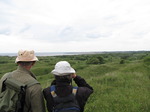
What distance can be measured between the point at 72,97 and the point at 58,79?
37 centimetres

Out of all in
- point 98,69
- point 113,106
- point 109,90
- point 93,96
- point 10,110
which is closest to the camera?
point 10,110

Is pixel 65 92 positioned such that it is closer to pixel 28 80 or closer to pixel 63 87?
pixel 63 87

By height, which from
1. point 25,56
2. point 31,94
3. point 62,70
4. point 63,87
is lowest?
point 31,94

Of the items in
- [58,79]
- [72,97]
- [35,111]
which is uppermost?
[58,79]

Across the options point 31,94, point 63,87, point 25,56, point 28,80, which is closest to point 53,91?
point 63,87

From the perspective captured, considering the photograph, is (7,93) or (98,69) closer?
(7,93)

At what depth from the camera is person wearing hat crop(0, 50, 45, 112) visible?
3.04 meters

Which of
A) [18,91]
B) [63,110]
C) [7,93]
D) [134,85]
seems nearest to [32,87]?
[18,91]

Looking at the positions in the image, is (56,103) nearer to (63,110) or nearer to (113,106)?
(63,110)

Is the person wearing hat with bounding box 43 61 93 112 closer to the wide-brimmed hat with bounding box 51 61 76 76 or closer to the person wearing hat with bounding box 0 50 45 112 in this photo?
the wide-brimmed hat with bounding box 51 61 76 76

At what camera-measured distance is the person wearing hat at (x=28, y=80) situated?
120 inches

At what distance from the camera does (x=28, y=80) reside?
123 inches

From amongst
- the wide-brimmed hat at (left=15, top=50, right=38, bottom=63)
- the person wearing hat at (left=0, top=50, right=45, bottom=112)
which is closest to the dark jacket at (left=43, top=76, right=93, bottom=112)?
the person wearing hat at (left=0, top=50, right=45, bottom=112)

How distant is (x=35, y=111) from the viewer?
310 cm
